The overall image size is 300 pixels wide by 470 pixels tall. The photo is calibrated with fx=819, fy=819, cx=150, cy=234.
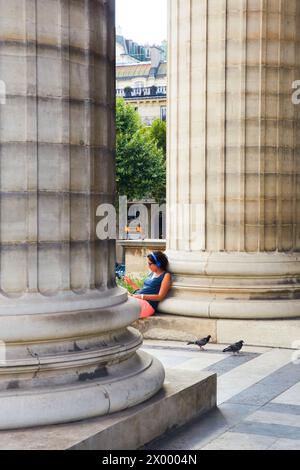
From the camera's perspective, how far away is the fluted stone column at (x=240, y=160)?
13.6m

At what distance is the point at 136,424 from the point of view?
22.9ft

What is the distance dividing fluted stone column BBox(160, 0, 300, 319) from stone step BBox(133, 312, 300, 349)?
0.17 m

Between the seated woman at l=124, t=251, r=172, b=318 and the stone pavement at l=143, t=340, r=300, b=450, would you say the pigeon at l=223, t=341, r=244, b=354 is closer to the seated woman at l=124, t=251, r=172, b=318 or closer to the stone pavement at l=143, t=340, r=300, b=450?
the stone pavement at l=143, t=340, r=300, b=450

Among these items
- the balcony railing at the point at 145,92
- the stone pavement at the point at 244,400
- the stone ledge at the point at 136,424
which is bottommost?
the stone pavement at the point at 244,400

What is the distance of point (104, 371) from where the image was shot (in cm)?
715

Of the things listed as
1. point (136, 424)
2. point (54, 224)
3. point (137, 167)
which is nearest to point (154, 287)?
point (136, 424)

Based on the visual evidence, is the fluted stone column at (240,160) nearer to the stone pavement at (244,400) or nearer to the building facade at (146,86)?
the stone pavement at (244,400)

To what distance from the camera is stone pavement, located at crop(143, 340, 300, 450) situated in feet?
24.8

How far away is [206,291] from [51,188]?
7240 millimetres

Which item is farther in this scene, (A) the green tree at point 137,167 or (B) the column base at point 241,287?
(A) the green tree at point 137,167

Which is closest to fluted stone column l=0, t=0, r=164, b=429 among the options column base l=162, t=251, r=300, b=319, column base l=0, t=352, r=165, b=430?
column base l=0, t=352, r=165, b=430

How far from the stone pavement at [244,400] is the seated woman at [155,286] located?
0.68 meters
